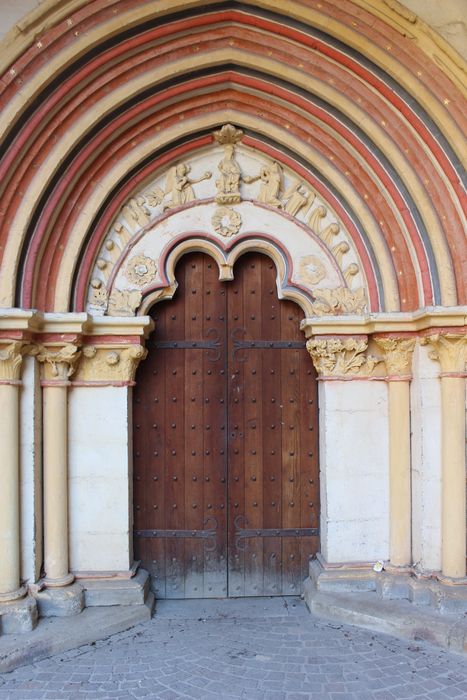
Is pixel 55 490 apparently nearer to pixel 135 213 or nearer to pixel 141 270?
pixel 141 270

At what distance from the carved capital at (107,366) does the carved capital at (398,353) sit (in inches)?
68.4

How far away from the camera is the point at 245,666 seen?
141 inches

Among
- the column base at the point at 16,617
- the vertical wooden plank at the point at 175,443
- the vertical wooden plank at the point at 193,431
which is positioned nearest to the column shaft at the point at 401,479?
the vertical wooden plank at the point at 193,431

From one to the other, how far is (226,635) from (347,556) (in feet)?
3.39

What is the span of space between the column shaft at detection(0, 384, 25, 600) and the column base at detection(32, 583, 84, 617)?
0.61ft

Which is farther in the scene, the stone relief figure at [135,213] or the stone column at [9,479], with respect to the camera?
the stone relief figure at [135,213]

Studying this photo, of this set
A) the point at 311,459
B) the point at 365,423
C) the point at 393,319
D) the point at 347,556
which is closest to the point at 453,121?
the point at 393,319

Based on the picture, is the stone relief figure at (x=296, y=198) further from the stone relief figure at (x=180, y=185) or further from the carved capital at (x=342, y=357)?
the carved capital at (x=342, y=357)

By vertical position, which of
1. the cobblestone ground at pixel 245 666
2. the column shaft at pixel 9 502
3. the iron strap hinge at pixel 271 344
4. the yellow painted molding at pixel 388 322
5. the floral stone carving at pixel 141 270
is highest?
the floral stone carving at pixel 141 270

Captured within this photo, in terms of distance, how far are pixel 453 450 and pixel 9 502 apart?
296 centimetres

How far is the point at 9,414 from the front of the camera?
389cm

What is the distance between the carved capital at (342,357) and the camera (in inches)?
171

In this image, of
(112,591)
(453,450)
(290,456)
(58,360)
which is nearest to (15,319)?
(58,360)

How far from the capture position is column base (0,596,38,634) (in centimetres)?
376
